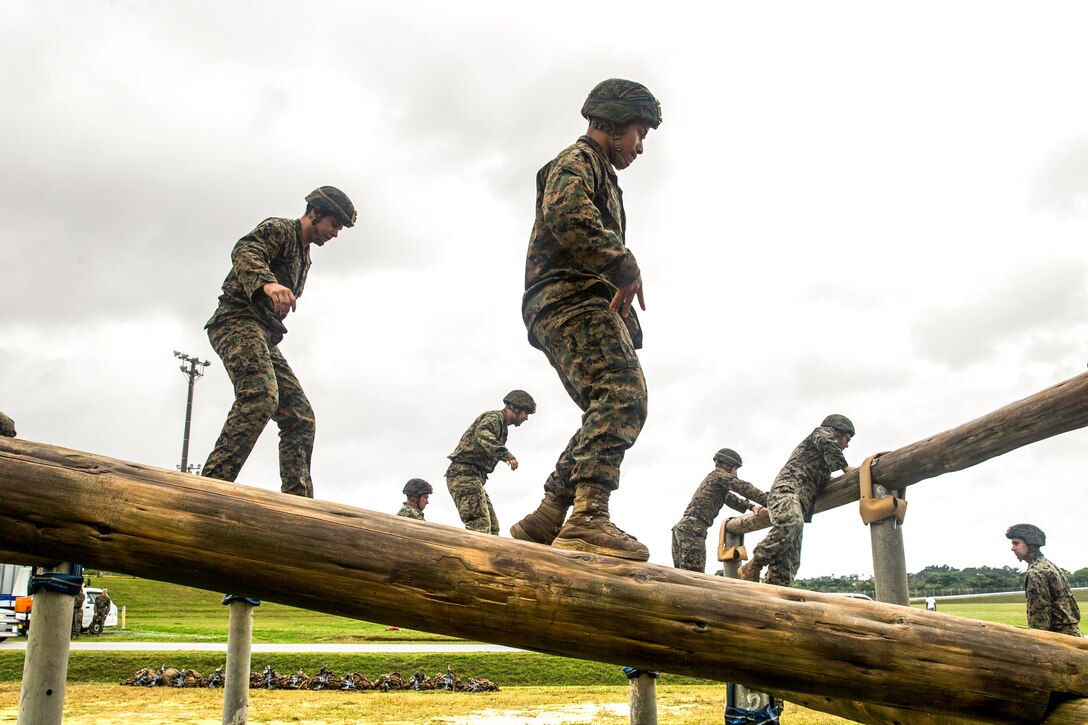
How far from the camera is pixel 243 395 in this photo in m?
4.90

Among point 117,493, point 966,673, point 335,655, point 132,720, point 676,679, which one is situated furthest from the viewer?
point 676,679

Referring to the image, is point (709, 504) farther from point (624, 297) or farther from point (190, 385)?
point (190, 385)

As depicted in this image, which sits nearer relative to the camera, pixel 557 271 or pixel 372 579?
pixel 372 579

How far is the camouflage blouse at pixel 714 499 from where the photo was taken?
10.1 meters

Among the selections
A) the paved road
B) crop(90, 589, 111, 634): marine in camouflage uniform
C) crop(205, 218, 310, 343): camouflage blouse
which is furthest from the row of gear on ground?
crop(90, 589, 111, 634): marine in camouflage uniform

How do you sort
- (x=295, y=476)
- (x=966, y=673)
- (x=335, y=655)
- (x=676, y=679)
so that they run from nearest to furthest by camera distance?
1. (x=966, y=673)
2. (x=295, y=476)
3. (x=335, y=655)
4. (x=676, y=679)

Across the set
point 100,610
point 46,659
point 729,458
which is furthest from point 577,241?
point 100,610

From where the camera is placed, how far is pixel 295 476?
5324mm

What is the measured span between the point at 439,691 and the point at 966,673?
8934 mm

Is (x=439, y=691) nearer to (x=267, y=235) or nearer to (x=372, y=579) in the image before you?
(x=267, y=235)

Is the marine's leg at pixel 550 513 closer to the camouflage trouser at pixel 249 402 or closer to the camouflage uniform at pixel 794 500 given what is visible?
the camouflage trouser at pixel 249 402

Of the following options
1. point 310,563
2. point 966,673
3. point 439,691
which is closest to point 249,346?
point 310,563

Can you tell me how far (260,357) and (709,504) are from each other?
719cm

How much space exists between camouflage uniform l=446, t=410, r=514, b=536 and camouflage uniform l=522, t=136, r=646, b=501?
17.8 feet
